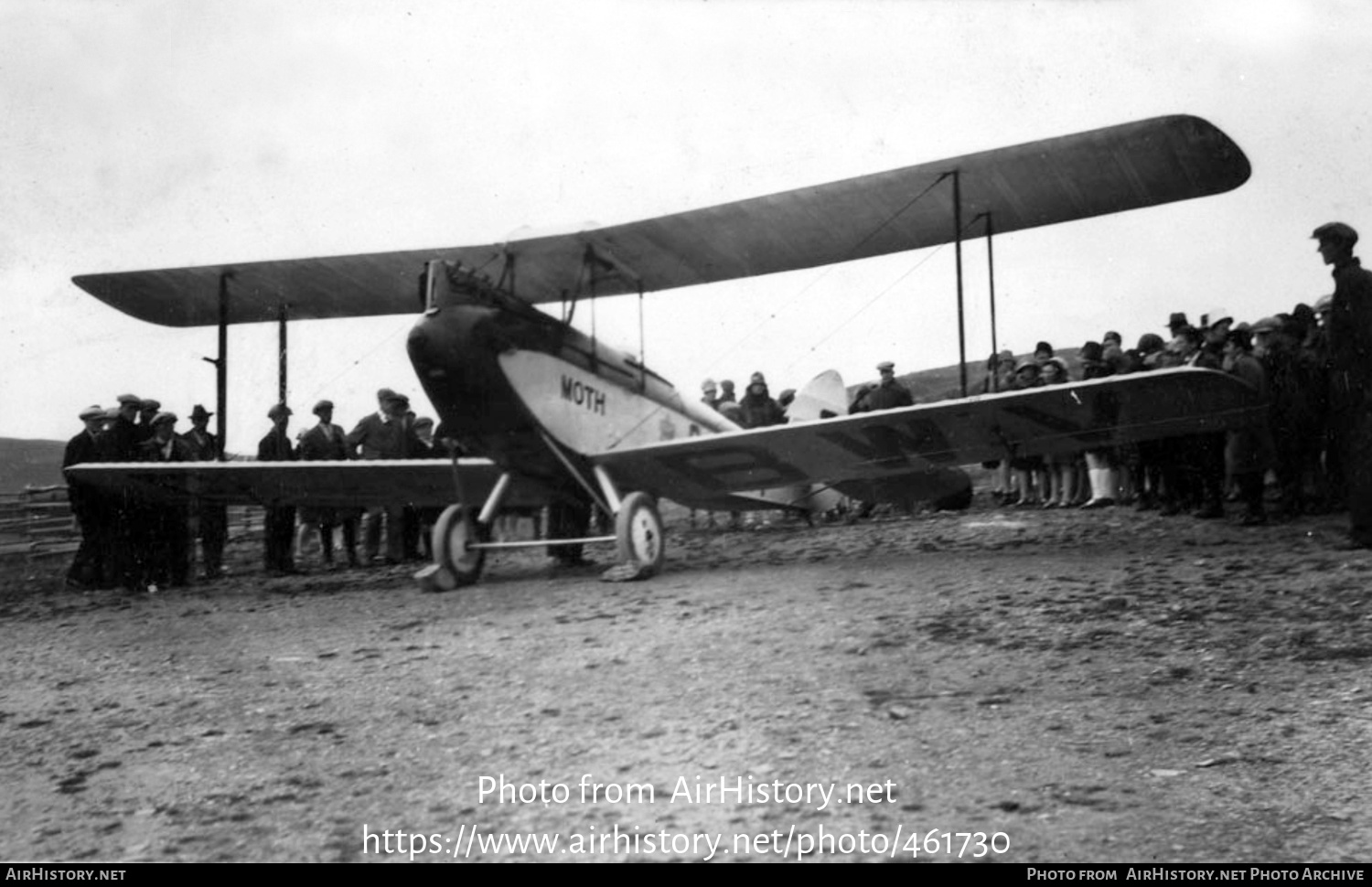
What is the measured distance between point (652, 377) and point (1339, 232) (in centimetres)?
508

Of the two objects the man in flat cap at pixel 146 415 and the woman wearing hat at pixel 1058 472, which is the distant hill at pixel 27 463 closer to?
the man in flat cap at pixel 146 415

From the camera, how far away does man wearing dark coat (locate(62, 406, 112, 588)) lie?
8.74 meters

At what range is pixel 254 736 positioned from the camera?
11.7ft

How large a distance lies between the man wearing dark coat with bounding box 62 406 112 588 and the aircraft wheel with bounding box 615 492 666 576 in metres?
4.58

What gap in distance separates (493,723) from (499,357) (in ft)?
12.9

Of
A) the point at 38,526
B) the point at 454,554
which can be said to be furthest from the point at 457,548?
the point at 38,526

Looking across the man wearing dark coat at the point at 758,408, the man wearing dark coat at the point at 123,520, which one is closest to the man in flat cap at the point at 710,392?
the man wearing dark coat at the point at 758,408

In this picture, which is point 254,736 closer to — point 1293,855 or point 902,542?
point 1293,855

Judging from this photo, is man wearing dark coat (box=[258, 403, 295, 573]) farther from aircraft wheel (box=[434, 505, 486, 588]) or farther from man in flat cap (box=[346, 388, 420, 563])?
aircraft wheel (box=[434, 505, 486, 588])

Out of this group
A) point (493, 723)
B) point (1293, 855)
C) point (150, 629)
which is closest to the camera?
point (1293, 855)

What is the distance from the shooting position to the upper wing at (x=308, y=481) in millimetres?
8312

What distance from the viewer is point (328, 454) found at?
1052 centimetres

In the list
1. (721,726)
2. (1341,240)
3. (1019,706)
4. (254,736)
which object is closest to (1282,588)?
(1341,240)

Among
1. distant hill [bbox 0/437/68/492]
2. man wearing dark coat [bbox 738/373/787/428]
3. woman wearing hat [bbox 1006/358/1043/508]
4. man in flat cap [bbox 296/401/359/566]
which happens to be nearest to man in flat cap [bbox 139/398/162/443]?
man in flat cap [bbox 296/401/359/566]
